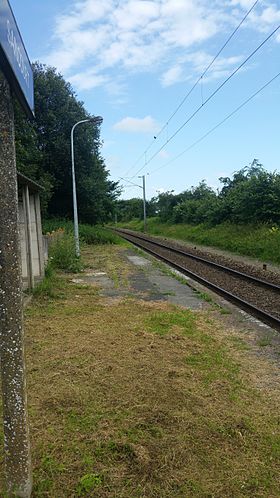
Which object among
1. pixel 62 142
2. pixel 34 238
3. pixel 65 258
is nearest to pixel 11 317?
pixel 34 238

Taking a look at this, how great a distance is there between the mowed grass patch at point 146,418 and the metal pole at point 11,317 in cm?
46

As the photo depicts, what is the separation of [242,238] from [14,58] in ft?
74.6

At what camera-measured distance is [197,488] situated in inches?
110

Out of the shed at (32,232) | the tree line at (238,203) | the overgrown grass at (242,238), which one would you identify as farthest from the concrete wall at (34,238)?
the tree line at (238,203)

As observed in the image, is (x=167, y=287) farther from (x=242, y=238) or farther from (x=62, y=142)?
(x=62, y=142)

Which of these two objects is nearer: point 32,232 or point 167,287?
point 32,232

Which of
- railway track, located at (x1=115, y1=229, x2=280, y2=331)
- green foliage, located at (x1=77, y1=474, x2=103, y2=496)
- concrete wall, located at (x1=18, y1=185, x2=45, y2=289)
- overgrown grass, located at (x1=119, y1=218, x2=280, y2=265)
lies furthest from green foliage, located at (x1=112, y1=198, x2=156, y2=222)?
green foliage, located at (x1=77, y1=474, x2=103, y2=496)

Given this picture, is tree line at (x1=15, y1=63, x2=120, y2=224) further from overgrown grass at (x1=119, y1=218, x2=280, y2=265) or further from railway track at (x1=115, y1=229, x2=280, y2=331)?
railway track at (x1=115, y1=229, x2=280, y2=331)

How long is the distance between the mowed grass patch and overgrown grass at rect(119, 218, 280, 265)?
42.7ft

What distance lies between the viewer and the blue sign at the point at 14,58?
175cm

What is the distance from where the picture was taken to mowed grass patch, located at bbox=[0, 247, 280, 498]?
9.39ft

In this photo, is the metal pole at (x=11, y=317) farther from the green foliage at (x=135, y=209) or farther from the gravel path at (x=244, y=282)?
the green foliage at (x=135, y=209)

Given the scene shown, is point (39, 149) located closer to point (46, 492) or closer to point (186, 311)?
point (186, 311)

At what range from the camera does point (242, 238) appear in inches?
938
